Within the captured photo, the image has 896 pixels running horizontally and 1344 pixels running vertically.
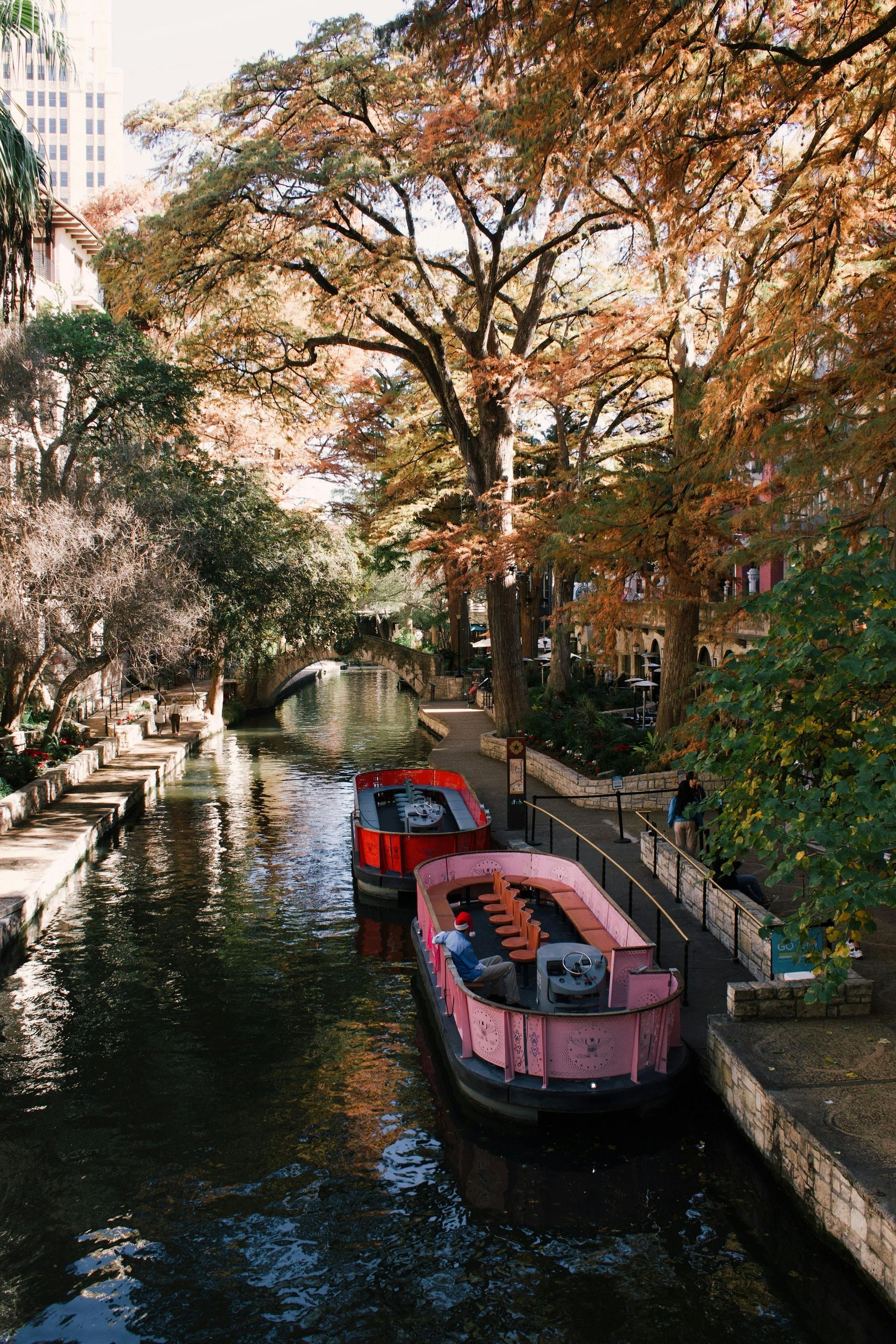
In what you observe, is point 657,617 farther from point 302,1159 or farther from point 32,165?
point 302,1159

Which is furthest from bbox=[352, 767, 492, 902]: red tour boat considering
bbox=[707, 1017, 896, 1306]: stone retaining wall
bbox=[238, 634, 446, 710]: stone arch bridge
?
bbox=[238, 634, 446, 710]: stone arch bridge

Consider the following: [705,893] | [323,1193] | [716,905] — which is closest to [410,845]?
[705,893]

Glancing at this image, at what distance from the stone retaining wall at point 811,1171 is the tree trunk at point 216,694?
3270cm

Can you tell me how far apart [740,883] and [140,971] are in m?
8.43

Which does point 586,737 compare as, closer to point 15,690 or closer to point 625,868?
point 625,868

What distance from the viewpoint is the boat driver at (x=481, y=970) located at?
35.3ft

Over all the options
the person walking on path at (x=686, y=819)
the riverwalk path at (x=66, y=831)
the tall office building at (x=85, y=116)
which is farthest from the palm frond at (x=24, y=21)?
the tall office building at (x=85, y=116)

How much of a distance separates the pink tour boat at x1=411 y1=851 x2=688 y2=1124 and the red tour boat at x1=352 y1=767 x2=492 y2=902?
3.12m

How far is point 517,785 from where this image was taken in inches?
762

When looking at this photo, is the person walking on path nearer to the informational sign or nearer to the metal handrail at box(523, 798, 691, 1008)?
the metal handrail at box(523, 798, 691, 1008)

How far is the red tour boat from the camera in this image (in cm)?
1734

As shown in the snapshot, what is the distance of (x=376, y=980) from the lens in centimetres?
1405

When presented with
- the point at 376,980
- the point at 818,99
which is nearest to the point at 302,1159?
the point at 376,980

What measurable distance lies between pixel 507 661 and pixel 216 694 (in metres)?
17.7
